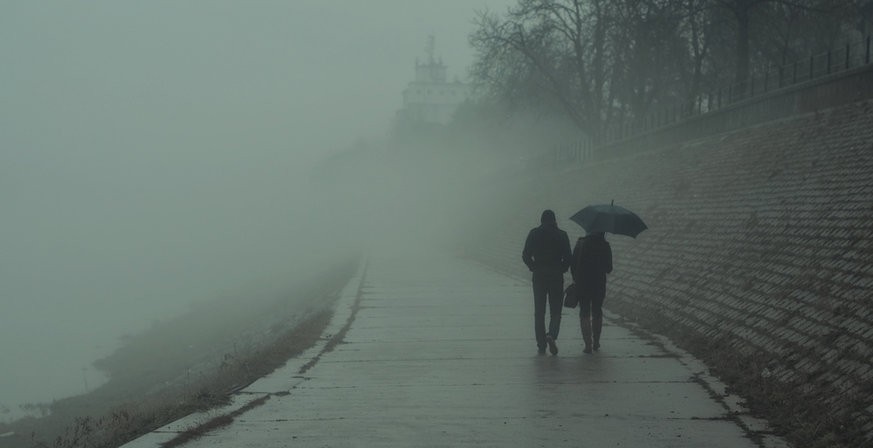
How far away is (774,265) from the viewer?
1398 cm

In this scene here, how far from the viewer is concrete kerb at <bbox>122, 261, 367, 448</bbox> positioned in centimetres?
905

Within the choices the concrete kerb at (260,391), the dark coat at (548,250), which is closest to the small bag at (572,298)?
the dark coat at (548,250)

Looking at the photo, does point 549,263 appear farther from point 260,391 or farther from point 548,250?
point 260,391

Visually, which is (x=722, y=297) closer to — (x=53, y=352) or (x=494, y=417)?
(x=494, y=417)

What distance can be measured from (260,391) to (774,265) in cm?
668

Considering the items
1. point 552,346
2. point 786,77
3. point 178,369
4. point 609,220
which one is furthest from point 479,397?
point 786,77

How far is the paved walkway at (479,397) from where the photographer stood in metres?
8.69

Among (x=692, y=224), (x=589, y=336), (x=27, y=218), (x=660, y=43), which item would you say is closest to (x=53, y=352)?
(x=660, y=43)

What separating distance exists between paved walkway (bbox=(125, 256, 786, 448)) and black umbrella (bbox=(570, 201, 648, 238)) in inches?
61.6

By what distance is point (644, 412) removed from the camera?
9.66 meters

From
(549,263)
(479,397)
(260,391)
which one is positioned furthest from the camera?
(549,263)

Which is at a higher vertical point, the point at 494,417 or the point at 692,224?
the point at 692,224

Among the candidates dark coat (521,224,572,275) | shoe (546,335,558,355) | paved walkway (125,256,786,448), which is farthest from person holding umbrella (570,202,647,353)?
paved walkway (125,256,786,448)

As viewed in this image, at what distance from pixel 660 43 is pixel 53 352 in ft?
88.1
